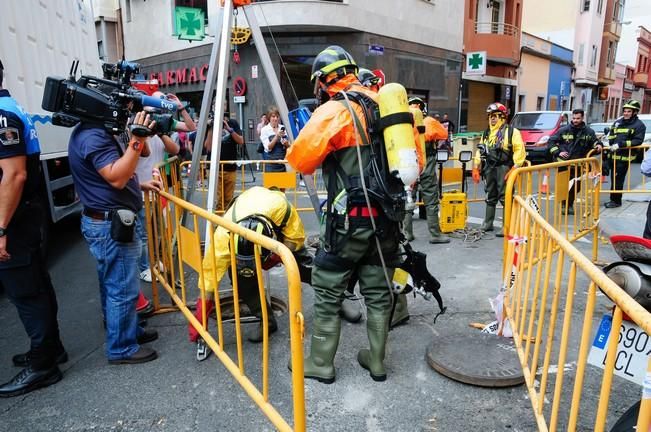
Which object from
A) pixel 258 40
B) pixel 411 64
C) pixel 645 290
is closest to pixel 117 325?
pixel 258 40

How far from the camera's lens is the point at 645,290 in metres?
2.32

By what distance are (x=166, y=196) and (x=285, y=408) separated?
177 centimetres

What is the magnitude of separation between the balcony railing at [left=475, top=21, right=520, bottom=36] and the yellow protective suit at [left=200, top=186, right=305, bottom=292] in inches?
876

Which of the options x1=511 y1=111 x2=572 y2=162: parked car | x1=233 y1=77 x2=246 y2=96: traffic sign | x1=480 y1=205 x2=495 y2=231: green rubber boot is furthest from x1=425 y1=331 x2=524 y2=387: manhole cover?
x1=233 y1=77 x2=246 y2=96: traffic sign

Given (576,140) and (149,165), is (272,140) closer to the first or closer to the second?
(149,165)

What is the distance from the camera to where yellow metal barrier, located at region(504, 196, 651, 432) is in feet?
5.02

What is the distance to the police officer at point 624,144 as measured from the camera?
8.56 meters

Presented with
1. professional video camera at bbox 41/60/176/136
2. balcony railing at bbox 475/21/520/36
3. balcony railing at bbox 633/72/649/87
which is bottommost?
professional video camera at bbox 41/60/176/136

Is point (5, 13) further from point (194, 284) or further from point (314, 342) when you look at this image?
point (314, 342)

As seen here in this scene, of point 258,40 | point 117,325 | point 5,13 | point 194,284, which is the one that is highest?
point 5,13

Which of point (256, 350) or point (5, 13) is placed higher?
point (5, 13)

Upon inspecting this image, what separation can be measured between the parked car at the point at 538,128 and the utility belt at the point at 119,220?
12328 mm

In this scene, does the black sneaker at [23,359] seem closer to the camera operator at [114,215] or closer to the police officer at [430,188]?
the camera operator at [114,215]

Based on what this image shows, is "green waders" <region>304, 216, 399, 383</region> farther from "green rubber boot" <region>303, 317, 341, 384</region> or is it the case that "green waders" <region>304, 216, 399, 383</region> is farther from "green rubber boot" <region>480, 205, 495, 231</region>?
"green rubber boot" <region>480, 205, 495, 231</region>
